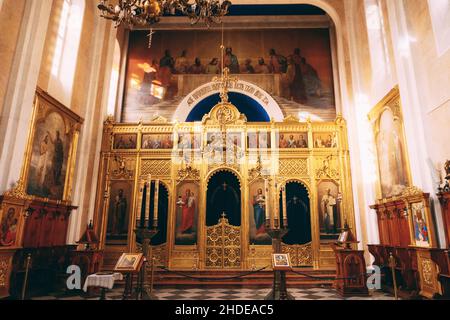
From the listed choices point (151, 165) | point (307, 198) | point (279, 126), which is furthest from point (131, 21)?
point (307, 198)

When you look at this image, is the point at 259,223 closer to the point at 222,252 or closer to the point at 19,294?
the point at 222,252

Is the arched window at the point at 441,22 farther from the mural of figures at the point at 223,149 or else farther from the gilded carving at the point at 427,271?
the mural of figures at the point at 223,149

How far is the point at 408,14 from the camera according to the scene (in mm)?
7238

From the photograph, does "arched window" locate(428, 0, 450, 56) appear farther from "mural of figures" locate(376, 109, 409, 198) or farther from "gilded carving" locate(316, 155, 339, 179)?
"gilded carving" locate(316, 155, 339, 179)

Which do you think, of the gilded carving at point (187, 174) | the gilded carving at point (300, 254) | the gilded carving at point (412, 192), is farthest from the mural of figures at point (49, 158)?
the gilded carving at point (412, 192)

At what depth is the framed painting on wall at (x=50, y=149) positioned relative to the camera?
7427 mm

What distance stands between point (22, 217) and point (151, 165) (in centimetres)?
460

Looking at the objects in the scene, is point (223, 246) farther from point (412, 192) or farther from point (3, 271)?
point (3, 271)

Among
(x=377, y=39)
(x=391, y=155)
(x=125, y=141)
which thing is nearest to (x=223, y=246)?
(x=125, y=141)

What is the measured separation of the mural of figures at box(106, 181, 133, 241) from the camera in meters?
10.1

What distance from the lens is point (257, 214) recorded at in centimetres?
A: 1024

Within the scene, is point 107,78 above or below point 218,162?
above

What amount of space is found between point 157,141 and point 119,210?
2.63 meters

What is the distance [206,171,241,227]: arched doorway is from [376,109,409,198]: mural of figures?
15.2ft
